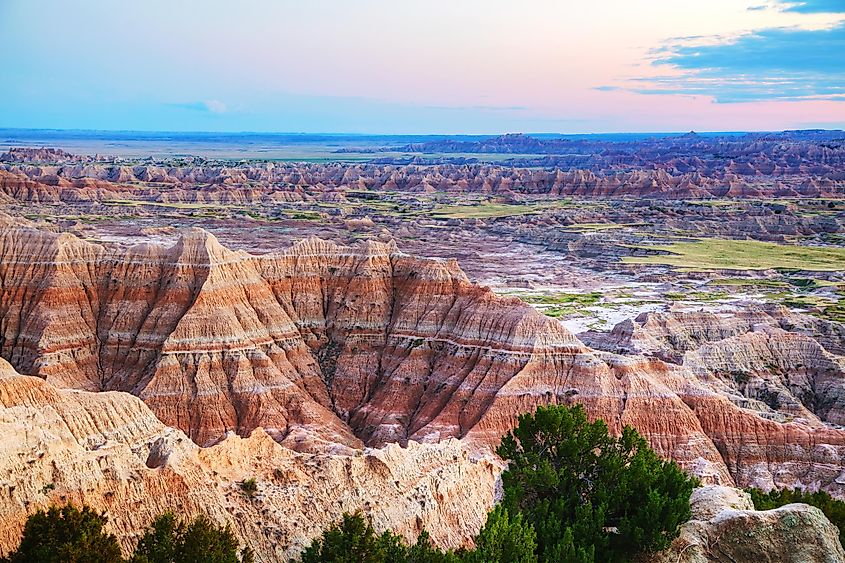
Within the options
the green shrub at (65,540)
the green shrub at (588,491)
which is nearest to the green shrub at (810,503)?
the green shrub at (588,491)

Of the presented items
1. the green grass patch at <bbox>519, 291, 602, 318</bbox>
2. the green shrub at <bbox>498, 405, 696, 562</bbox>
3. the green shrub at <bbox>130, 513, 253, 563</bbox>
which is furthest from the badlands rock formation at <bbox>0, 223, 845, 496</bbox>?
the green grass patch at <bbox>519, 291, 602, 318</bbox>

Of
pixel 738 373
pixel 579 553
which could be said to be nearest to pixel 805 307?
pixel 738 373

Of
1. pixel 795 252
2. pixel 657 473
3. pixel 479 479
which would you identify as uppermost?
pixel 657 473

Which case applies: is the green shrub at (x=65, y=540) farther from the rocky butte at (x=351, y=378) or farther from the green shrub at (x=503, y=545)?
the green shrub at (x=503, y=545)

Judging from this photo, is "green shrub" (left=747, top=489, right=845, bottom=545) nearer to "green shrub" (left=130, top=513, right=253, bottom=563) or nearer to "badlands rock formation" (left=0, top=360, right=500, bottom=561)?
"badlands rock formation" (left=0, top=360, right=500, bottom=561)

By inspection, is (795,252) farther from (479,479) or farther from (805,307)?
(479,479)
